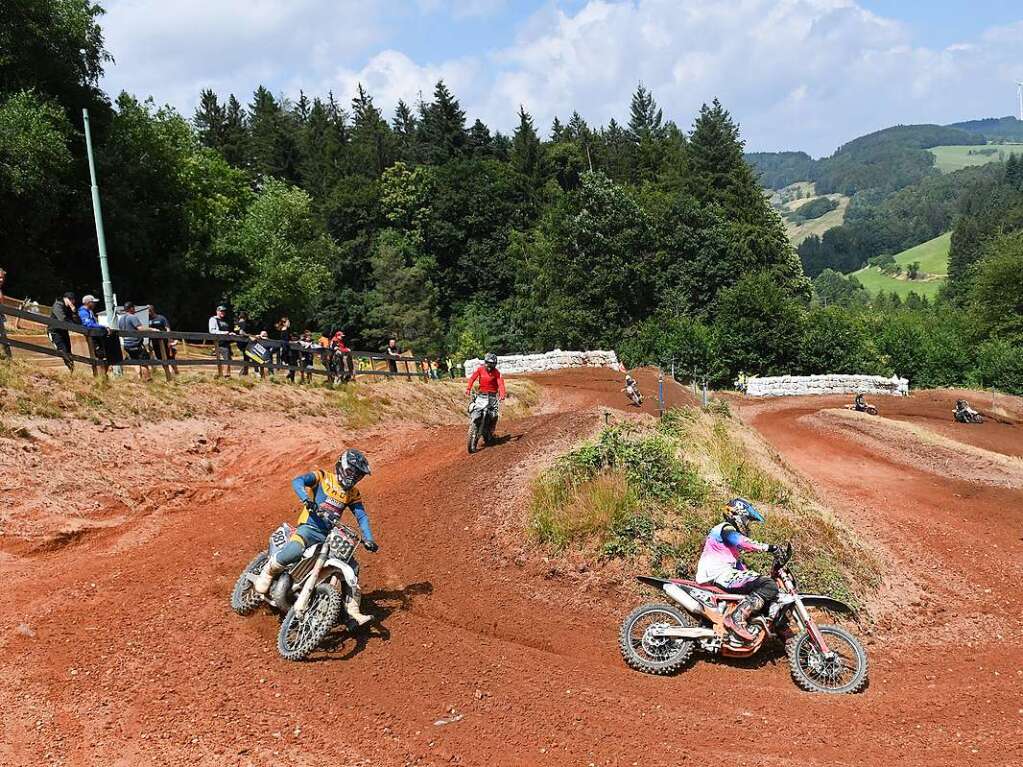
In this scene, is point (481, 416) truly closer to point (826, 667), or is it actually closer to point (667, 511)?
point (667, 511)

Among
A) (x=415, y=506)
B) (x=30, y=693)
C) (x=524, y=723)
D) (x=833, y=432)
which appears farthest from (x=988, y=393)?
(x=30, y=693)

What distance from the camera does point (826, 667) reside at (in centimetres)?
845

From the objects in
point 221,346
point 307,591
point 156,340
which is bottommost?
point 307,591

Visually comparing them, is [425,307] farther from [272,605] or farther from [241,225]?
[272,605]

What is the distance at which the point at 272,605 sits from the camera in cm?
881

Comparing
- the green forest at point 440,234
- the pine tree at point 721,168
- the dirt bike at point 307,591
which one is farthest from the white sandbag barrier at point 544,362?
the pine tree at point 721,168

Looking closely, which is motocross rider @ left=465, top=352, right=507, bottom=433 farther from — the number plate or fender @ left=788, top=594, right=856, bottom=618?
fender @ left=788, top=594, right=856, bottom=618

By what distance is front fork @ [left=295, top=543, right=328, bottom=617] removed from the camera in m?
8.33

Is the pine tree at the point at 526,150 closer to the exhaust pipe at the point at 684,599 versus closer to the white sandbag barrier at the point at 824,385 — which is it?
the white sandbag barrier at the point at 824,385

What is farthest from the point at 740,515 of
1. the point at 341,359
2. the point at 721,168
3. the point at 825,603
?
the point at 721,168

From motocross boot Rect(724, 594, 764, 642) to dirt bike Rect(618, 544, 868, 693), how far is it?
48mm

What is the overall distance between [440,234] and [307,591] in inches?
2892

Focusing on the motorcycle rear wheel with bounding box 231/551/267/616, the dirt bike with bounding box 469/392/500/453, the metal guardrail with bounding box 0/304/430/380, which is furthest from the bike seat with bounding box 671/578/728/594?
the metal guardrail with bounding box 0/304/430/380

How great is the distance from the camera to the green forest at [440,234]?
1391 inches
